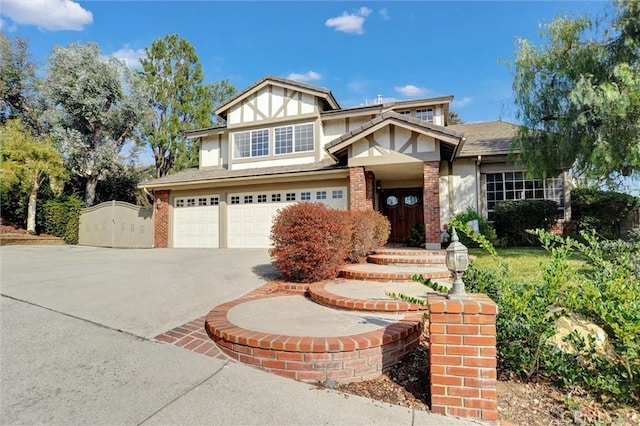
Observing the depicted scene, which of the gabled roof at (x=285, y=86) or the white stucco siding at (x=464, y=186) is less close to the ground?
the gabled roof at (x=285, y=86)

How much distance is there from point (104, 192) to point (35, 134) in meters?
4.52

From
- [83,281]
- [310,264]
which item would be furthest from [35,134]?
[310,264]

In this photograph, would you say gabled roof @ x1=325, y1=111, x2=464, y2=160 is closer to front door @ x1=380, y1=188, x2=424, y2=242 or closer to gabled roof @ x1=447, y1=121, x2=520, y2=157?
gabled roof @ x1=447, y1=121, x2=520, y2=157

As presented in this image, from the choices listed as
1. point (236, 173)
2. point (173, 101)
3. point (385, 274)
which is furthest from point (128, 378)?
point (173, 101)

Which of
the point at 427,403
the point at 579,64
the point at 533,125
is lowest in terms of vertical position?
the point at 427,403

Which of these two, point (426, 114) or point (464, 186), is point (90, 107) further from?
point (464, 186)

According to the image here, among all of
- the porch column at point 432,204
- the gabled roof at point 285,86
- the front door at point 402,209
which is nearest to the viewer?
the porch column at point 432,204

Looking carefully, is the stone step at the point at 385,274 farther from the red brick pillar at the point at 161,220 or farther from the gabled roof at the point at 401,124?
the red brick pillar at the point at 161,220

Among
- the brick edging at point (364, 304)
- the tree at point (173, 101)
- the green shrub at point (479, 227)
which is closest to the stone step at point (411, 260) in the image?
the green shrub at point (479, 227)

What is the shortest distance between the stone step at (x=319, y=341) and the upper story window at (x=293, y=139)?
34.0 ft

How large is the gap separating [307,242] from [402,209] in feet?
26.0

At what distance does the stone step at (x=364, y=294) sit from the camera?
14.6ft

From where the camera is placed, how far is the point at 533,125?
955cm

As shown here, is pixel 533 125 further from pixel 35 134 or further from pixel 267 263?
pixel 35 134
